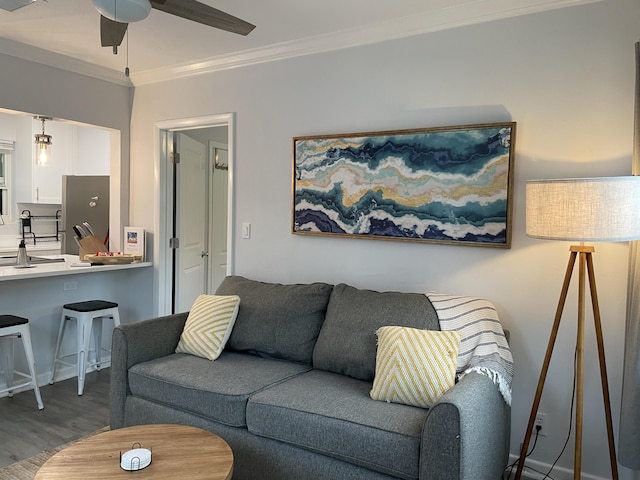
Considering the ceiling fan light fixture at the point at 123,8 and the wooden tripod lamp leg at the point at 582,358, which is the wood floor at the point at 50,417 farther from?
the wooden tripod lamp leg at the point at 582,358

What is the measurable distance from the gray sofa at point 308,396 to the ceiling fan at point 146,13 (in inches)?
61.3

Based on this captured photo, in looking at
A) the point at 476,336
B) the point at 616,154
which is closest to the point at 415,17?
the point at 616,154

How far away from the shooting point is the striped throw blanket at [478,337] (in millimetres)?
2203

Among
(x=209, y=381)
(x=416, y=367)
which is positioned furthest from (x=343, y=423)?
(x=209, y=381)

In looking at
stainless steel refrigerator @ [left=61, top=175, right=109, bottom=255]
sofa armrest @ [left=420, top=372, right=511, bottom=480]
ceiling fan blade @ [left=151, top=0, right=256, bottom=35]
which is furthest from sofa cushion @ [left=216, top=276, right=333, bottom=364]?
stainless steel refrigerator @ [left=61, top=175, right=109, bottom=255]

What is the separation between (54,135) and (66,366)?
3.48 metres

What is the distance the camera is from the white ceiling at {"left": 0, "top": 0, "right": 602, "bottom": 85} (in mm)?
2668

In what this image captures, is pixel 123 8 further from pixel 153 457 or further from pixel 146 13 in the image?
pixel 153 457

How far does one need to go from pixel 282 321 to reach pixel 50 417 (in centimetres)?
172

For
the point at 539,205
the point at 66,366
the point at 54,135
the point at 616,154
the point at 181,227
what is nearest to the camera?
the point at 539,205

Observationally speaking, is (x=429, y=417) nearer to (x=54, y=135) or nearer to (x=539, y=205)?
(x=539, y=205)

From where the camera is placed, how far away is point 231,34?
315 centimetres

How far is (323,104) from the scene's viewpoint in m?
3.24

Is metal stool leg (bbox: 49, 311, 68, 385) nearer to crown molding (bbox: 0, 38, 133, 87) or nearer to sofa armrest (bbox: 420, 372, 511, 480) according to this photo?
crown molding (bbox: 0, 38, 133, 87)
